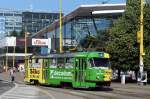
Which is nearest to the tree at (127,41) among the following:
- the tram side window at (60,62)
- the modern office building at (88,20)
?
the tram side window at (60,62)

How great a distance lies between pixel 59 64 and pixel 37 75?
195 inches

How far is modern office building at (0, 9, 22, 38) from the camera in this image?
141 metres

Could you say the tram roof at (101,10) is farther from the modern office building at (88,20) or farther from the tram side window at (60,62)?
the tram side window at (60,62)

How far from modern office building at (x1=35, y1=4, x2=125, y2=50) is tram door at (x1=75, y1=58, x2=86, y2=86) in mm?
30460

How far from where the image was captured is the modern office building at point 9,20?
140800 millimetres

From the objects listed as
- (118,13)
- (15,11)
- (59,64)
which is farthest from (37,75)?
(15,11)

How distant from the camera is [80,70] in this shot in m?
40.1

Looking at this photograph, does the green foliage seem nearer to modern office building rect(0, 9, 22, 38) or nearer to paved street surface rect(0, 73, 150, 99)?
paved street surface rect(0, 73, 150, 99)

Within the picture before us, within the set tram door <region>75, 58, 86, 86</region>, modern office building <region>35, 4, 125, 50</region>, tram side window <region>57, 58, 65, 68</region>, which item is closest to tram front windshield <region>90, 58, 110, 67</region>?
tram door <region>75, 58, 86, 86</region>

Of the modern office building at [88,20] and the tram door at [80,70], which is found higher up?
the modern office building at [88,20]

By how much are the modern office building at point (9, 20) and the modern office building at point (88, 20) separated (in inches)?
1591

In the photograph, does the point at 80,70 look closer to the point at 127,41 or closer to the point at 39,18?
the point at 127,41

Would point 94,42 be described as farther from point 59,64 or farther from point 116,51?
point 59,64

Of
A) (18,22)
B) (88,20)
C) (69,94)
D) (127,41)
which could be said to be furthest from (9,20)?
(69,94)
